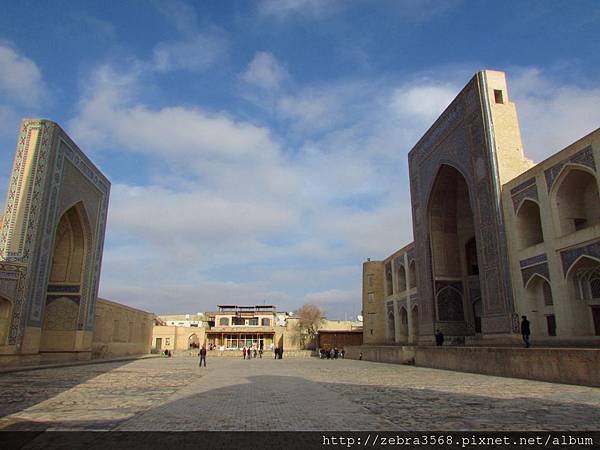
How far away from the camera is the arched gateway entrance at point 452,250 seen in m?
22.8

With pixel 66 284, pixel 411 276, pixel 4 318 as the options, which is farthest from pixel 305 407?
pixel 411 276

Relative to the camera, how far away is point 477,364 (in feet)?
46.9

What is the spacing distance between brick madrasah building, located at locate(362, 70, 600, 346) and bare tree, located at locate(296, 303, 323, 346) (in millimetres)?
27216

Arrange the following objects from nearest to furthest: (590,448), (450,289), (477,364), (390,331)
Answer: (590,448)
(477,364)
(450,289)
(390,331)

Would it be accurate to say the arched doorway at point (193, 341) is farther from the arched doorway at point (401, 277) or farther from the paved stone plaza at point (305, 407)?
the paved stone plaza at point (305, 407)

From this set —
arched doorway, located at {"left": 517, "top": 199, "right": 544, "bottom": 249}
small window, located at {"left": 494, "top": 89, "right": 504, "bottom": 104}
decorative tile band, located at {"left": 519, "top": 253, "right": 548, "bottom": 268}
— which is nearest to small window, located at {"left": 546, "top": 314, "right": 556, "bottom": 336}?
decorative tile band, located at {"left": 519, "top": 253, "right": 548, "bottom": 268}

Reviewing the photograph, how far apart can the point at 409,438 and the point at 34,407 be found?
584 centimetres

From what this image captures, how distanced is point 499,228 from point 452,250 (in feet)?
22.0

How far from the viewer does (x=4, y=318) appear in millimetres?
17719

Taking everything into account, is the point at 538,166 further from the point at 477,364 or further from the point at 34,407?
the point at 34,407

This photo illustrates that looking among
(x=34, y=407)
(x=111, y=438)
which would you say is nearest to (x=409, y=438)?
(x=111, y=438)

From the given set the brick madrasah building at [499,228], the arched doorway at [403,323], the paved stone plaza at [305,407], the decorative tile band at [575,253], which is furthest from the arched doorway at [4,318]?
the arched doorway at [403,323]

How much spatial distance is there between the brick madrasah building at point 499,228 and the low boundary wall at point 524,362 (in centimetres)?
193

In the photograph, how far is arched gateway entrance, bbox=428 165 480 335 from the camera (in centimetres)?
2278
